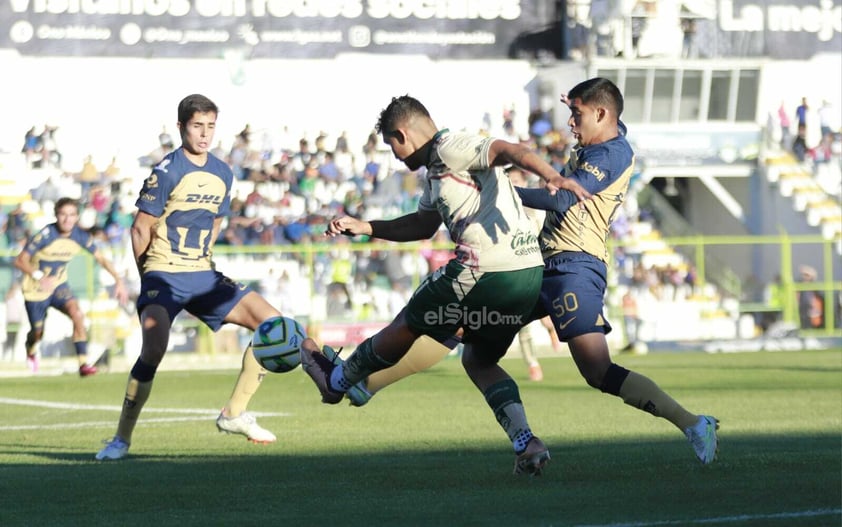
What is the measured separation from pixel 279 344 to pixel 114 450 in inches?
64.4

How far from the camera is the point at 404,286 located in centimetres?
2934

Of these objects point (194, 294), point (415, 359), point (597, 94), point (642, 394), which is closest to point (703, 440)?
point (642, 394)

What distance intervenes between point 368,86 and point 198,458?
108 feet

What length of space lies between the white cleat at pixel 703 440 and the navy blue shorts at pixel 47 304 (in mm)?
13107

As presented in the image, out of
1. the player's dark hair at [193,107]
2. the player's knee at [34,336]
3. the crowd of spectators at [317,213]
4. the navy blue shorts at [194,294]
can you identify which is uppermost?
the player's dark hair at [193,107]

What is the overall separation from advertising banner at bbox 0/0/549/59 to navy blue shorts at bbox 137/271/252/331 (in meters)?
31.1

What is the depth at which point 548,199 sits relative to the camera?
771cm

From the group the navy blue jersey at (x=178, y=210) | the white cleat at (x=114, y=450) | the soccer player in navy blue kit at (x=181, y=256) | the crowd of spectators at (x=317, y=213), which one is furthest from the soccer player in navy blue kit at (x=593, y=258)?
the crowd of spectators at (x=317, y=213)

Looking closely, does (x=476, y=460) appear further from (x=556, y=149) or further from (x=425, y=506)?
(x=556, y=149)

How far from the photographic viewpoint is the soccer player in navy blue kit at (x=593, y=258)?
808 cm

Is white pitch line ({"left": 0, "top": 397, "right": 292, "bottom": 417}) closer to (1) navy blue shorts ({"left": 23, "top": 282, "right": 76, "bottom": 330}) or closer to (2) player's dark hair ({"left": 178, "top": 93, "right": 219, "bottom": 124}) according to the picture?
(1) navy blue shorts ({"left": 23, "top": 282, "right": 76, "bottom": 330})

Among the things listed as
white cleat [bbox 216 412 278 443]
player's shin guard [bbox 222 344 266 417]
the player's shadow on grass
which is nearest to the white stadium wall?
white cleat [bbox 216 412 278 443]

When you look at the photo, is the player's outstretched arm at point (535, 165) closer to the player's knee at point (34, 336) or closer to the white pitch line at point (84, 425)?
the white pitch line at point (84, 425)

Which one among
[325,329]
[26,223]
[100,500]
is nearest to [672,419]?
[100,500]
